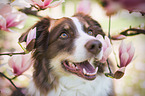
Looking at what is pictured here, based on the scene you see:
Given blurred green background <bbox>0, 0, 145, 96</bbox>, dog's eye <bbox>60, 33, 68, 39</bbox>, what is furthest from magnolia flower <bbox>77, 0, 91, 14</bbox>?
dog's eye <bbox>60, 33, 68, 39</bbox>

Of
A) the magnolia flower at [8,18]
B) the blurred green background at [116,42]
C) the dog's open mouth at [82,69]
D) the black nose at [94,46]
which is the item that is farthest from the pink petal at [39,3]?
the dog's open mouth at [82,69]

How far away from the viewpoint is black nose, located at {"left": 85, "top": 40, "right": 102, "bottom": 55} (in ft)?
3.91

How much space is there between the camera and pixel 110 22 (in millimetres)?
1438

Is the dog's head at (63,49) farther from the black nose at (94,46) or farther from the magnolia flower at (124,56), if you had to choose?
the magnolia flower at (124,56)

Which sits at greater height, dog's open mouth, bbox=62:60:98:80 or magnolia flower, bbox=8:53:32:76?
magnolia flower, bbox=8:53:32:76

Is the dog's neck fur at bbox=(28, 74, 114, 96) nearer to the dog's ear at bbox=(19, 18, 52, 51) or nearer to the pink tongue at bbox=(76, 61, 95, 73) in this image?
the pink tongue at bbox=(76, 61, 95, 73)

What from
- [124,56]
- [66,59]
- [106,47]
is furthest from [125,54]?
[66,59]

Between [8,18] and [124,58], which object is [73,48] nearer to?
[124,58]

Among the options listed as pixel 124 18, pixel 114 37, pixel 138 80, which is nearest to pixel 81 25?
pixel 114 37

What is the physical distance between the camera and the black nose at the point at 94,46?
1193 millimetres

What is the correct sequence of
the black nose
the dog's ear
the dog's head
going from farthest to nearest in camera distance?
the dog's ear → the dog's head → the black nose

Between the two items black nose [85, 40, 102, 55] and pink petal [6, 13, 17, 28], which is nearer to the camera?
pink petal [6, 13, 17, 28]

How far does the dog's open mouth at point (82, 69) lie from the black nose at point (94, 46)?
17 centimetres

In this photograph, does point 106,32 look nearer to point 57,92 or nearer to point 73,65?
point 73,65
